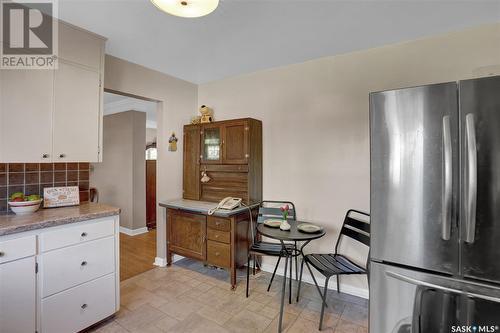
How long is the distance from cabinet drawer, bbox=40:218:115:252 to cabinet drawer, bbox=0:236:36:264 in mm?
53

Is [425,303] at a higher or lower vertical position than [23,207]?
lower

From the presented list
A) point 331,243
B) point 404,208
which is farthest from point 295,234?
point 404,208

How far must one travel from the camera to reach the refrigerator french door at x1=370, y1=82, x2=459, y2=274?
1276mm

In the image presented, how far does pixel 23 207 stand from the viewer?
1832mm

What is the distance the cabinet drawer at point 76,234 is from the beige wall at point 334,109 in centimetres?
180

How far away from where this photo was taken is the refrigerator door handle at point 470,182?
Result: 120 cm

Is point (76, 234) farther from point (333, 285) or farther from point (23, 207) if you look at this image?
point (333, 285)

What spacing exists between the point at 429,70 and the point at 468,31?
15.5 inches

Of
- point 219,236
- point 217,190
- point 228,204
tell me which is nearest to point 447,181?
point 228,204

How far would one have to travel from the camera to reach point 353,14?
188cm

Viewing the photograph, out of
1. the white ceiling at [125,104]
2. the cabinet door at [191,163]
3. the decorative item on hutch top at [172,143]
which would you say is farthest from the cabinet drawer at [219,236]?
the white ceiling at [125,104]

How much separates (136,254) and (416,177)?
3655 millimetres

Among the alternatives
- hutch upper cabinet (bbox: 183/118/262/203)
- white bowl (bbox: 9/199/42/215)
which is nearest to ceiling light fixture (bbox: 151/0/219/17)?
hutch upper cabinet (bbox: 183/118/262/203)

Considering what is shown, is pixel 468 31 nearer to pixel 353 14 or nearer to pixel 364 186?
pixel 353 14
